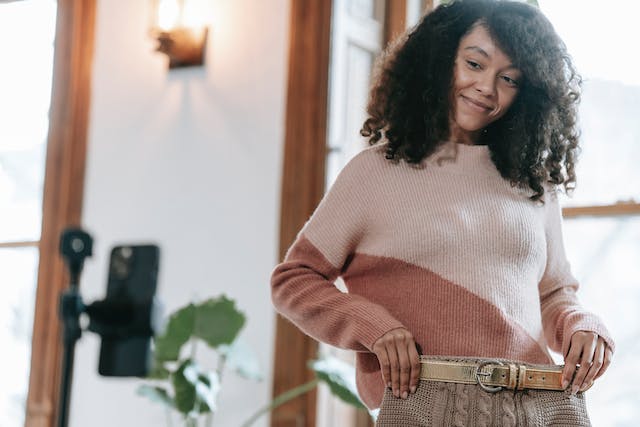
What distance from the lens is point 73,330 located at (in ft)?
3.86

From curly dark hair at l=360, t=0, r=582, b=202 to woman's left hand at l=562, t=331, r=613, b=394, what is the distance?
0.83ft

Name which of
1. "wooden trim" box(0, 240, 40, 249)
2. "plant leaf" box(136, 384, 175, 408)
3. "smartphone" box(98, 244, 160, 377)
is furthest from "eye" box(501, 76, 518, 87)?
"wooden trim" box(0, 240, 40, 249)

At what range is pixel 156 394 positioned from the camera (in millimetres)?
3268

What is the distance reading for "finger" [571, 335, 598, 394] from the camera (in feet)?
5.12

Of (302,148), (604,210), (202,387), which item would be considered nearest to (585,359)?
(604,210)

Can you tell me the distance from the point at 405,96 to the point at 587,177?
125 centimetres

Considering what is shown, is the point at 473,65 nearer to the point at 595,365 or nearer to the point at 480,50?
the point at 480,50

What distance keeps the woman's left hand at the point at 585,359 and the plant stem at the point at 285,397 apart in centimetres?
159

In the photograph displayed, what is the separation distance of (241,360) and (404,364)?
1.77m

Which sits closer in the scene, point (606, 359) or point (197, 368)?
point (606, 359)

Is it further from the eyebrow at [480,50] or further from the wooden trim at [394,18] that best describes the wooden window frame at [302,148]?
the eyebrow at [480,50]

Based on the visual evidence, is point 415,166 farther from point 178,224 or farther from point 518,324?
point 178,224

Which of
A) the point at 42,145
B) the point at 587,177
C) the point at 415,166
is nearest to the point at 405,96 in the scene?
the point at 415,166

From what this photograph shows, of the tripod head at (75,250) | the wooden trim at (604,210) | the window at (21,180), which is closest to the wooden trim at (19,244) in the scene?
the window at (21,180)
